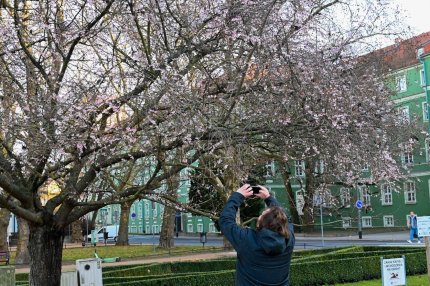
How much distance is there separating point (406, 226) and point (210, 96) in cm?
3919

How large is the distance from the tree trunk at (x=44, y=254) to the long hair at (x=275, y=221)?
21.0 feet

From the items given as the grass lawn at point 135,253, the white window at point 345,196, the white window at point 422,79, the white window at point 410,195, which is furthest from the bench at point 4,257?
the white window at point 422,79

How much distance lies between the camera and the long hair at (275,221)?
3953mm

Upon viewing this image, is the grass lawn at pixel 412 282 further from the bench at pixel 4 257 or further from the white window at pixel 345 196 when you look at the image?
the bench at pixel 4 257

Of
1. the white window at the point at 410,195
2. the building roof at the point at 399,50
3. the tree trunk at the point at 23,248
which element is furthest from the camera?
the white window at the point at 410,195

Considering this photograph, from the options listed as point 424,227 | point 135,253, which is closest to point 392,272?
point 424,227

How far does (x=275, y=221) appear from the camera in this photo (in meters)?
3.98

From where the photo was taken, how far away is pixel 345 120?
7.92 metres

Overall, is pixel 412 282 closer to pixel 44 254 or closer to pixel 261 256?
pixel 44 254

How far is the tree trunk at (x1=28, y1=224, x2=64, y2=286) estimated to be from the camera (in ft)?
31.1

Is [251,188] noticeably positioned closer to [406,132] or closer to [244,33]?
[244,33]

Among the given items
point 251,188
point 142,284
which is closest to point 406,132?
point 142,284

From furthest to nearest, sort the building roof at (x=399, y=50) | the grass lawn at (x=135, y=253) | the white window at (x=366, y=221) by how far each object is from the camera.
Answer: the white window at (x=366, y=221), the grass lawn at (x=135, y=253), the building roof at (x=399, y=50)

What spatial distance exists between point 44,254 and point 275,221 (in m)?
6.60
